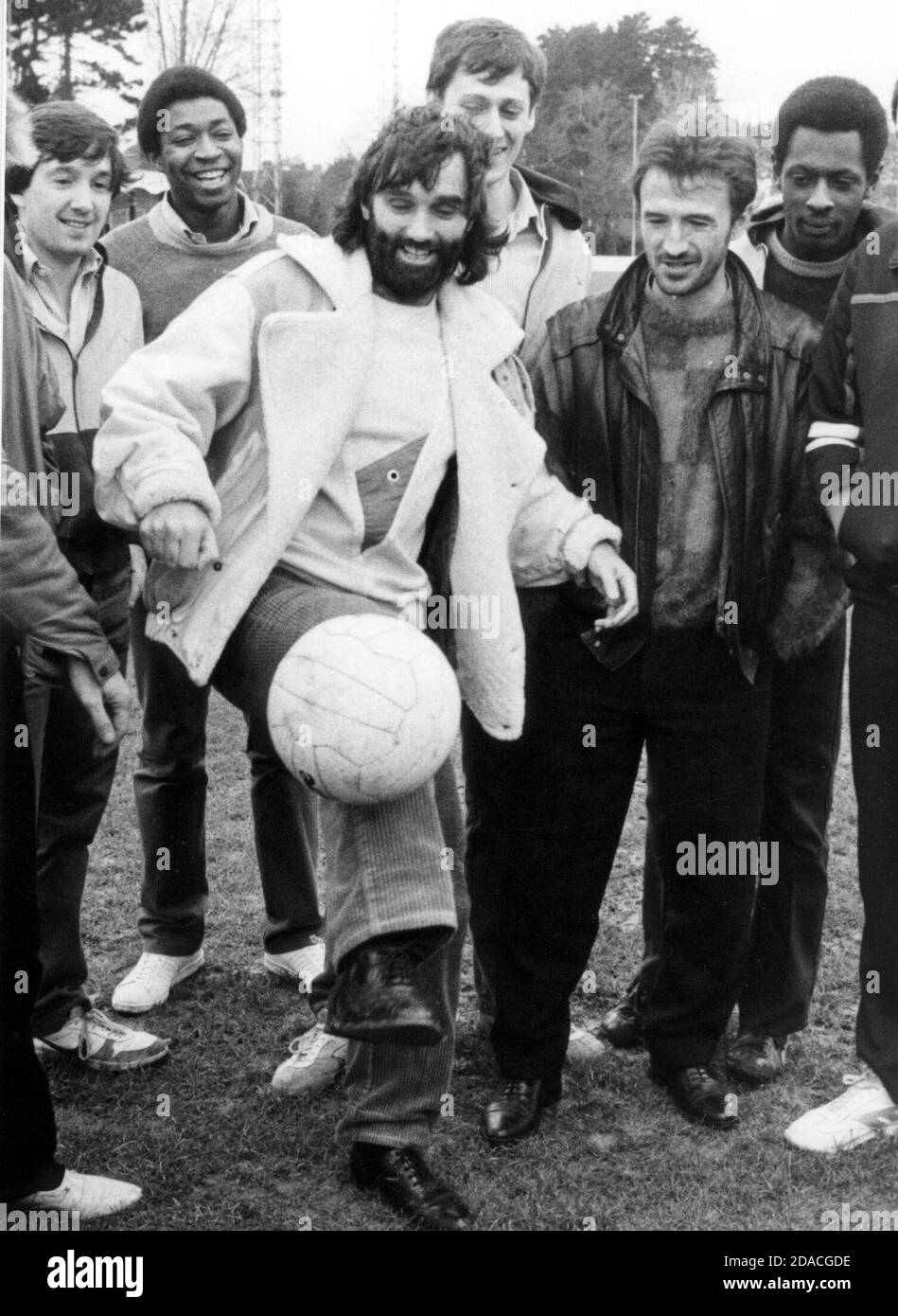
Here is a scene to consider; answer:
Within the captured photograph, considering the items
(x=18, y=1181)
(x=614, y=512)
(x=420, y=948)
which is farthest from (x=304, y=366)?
(x=18, y=1181)

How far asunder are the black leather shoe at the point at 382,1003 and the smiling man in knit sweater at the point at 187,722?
1.49 m

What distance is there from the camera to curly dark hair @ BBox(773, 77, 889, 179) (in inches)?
162

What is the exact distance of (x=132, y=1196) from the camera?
12.3ft

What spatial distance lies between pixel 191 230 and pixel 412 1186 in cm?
273

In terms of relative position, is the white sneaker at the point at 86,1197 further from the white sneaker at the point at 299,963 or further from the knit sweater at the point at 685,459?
the knit sweater at the point at 685,459

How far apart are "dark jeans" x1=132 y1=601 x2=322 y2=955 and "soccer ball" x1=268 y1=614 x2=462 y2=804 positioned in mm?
1596

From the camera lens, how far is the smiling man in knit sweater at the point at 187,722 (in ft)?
15.2

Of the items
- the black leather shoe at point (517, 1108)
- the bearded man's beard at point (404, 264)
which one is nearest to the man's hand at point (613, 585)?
the bearded man's beard at point (404, 264)

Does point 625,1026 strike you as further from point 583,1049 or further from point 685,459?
point 685,459

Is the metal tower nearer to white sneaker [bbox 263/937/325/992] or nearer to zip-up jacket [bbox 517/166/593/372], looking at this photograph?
zip-up jacket [bbox 517/166/593/372]

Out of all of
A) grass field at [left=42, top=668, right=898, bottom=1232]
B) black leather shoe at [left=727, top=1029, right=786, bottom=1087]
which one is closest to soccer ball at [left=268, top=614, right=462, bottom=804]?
grass field at [left=42, top=668, right=898, bottom=1232]

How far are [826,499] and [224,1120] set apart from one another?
87.5 inches
